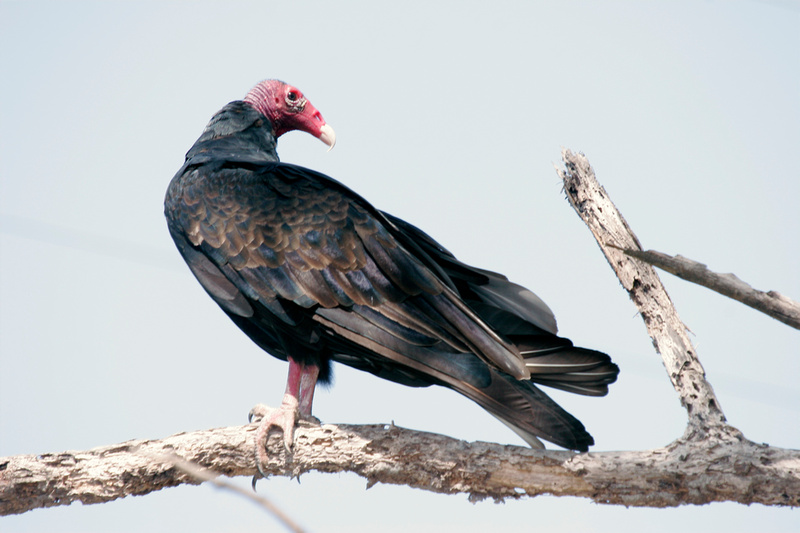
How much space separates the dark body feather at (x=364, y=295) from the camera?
9.94ft

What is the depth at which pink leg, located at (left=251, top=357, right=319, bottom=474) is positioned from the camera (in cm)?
308

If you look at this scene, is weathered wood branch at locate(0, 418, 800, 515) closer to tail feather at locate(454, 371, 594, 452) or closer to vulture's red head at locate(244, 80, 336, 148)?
tail feather at locate(454, 371, 594, 452)

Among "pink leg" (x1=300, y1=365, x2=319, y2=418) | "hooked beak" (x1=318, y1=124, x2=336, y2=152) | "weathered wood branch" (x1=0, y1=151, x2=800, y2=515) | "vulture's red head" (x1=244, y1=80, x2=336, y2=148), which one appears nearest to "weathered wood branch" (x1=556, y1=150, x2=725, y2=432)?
"weathered wood branch" (x1=0, y1=151, x2=800, y2=515)

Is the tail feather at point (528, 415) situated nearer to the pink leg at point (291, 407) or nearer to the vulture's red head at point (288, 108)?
the pink leg at point (291, 407)

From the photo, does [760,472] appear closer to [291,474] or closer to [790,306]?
[790,306]

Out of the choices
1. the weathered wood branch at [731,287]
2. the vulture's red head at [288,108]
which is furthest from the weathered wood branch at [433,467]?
the vulture's red head at [288,108]

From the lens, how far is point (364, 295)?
3193 mm

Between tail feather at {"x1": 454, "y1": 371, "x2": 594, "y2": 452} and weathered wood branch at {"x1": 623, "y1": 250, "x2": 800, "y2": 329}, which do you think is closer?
weathered wood branch at {"x1": 623, "y1": 250, "x2": 800, "y2": 329}

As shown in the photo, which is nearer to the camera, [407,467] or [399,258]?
[407,467]

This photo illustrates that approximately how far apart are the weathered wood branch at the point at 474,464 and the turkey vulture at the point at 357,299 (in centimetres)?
14

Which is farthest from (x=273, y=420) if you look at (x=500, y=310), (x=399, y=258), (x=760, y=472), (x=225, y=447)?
(x=760, y=472)

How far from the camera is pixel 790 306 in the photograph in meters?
2.58

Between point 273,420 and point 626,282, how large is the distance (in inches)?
65.8

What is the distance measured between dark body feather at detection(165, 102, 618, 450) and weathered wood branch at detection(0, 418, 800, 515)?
179 mm
